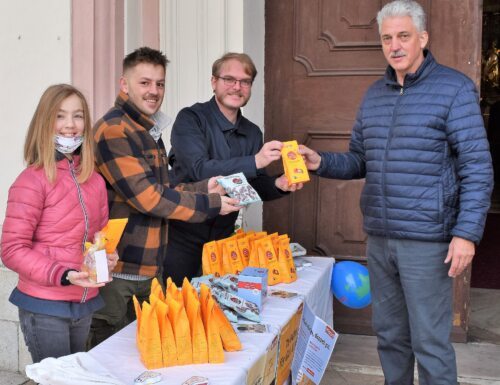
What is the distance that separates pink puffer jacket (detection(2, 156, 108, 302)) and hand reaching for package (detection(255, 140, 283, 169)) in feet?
3.13

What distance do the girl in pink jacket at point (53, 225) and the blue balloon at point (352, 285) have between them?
1462 millimetres

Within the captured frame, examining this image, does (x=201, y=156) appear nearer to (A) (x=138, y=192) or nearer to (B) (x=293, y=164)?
(B) (x=293, y=164)

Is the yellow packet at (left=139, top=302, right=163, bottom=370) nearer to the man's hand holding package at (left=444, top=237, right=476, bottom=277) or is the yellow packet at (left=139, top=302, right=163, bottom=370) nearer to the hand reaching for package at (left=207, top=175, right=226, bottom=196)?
the hand reaching for package at (left=207, top=175, right=226, bottom=196)

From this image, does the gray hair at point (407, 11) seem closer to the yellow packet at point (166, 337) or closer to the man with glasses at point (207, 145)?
the man with glasses at point (207, 145)

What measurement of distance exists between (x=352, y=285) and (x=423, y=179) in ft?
2.81

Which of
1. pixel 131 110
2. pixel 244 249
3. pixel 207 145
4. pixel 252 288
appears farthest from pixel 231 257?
pixel 131 110

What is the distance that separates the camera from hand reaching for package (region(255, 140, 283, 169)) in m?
3.08

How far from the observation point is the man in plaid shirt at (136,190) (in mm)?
2629

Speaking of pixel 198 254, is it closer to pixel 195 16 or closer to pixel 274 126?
pixel 274 126

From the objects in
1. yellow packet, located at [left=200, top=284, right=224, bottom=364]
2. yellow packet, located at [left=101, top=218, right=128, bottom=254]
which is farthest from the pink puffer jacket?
yellow packet, located at [left=200, top=284, right=224, bottom=364]

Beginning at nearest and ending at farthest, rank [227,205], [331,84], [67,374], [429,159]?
[67,374]
[429,159]
[227,205]
[331,84]

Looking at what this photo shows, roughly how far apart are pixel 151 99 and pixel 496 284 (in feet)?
14.7

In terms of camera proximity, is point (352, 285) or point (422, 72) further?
point (352, 285)

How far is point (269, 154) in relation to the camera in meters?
3.09
